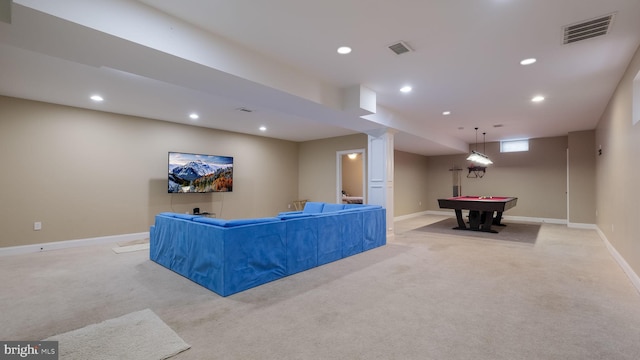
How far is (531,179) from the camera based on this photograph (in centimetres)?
896

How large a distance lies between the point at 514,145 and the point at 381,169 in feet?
20.2

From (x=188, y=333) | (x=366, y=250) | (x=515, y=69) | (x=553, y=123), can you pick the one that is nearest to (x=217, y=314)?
(x=188, y=333)

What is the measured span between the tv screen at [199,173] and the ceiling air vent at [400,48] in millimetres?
5110

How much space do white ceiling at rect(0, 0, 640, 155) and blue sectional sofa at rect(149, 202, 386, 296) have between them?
1631 mm

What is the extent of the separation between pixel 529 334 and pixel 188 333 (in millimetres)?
2662

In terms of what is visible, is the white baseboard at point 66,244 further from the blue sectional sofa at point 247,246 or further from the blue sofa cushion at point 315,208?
the blue sofa cushion at point 315,208

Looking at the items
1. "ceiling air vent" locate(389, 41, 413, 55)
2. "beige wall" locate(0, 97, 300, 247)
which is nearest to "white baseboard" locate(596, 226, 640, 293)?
"ceiling air vent" locate(389, 41, 413, 55)

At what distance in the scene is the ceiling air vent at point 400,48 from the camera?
3.07 m

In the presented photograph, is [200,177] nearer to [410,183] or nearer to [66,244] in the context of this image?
[66,244]

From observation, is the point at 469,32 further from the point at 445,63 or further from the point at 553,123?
the point at 553,123

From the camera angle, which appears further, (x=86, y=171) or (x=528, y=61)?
(x=86, y=171)

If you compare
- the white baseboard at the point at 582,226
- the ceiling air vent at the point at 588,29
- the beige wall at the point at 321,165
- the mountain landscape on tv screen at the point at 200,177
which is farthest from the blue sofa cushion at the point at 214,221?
the white baseboard at the point at 582,226

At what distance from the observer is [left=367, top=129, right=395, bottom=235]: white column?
5812 millimetres
